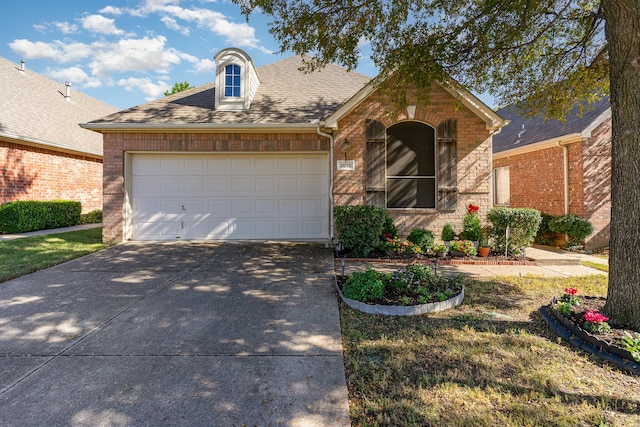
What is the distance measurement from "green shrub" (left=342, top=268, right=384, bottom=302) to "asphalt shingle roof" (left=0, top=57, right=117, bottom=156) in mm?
12554

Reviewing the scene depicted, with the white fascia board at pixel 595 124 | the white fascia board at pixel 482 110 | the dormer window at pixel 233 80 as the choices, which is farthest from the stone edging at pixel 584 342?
the dormer window at pixel 233 80

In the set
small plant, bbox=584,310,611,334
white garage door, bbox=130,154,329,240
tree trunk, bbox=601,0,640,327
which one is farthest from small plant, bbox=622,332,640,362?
white garage door, bbox=130,154,329,240

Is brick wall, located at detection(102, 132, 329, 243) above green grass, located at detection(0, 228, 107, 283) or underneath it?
above

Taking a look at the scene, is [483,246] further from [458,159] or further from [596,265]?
[458,159]

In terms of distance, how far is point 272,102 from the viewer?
9.78 metres

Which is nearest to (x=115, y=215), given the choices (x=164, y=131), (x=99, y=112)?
(x=164, y=131)

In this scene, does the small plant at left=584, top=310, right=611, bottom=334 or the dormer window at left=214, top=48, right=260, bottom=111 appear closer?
the small plant at left=584, top=310, right=611, bottom=334

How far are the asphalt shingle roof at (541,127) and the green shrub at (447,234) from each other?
298cm

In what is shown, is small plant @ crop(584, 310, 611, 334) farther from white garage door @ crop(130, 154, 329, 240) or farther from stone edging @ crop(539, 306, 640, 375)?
white garage door @ crop(130, 154, 329, 240)

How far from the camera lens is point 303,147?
28.9 ft

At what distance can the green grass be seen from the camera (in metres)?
6.09

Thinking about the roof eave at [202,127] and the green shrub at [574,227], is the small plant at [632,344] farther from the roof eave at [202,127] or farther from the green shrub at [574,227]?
the roof eave at [202,127]

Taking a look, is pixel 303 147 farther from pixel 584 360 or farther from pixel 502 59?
pixel 584 360

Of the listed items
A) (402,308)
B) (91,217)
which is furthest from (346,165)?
(91,217)
